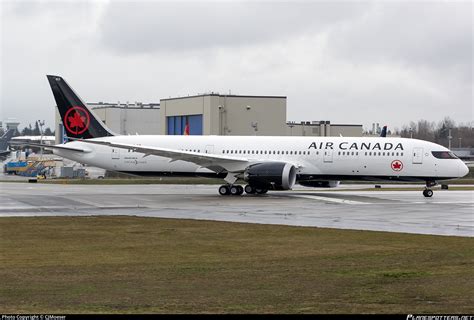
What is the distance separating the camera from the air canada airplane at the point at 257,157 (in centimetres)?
4091

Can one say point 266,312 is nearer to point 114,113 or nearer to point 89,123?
point 89,123

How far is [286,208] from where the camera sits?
33.6 metres

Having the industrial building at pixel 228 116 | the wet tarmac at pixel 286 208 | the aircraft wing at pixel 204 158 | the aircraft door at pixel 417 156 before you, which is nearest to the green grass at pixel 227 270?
the wet tarmac at pixel 286 208

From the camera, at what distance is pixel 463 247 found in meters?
20.0

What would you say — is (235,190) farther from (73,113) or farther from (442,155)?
(442,155)

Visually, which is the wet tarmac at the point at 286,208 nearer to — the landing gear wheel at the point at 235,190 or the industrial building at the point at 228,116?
the landing gear wheel at the point at 235,190

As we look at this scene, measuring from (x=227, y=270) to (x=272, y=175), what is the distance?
77.7 ft

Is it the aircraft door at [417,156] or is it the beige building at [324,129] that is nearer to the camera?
the aircraft door at [417,156]

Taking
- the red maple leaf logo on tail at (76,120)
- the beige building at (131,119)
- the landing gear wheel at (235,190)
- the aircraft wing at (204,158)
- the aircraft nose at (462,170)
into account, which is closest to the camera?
the aircraft nose at (462,170)

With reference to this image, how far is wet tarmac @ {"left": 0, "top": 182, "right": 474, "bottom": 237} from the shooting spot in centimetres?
2678

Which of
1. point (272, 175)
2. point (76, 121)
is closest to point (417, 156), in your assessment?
point (272, 175)

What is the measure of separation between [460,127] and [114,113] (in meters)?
112

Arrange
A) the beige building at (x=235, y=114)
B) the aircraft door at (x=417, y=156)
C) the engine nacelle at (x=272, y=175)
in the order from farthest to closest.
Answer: the beige building at (x=235, y=114) < the aircraft door at (x=417, y=156) < the engine nacelle at (x=272, y=175)

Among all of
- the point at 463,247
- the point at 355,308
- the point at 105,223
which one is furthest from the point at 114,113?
the point at 355,308
